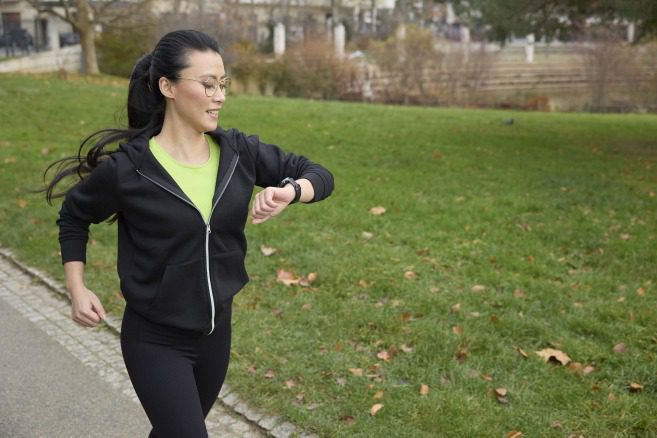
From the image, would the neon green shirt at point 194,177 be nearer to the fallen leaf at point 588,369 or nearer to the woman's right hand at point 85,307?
the woman's right hand at point 85,307

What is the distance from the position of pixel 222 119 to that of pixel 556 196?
770cm

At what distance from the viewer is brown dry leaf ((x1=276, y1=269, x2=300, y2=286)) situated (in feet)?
20.5

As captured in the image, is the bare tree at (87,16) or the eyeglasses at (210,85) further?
the bare tree at (87,16)

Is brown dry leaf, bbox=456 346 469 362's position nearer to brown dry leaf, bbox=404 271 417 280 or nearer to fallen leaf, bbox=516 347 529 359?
fallen leaf, bbox=516 347 529 359

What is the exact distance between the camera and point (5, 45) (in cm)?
3466

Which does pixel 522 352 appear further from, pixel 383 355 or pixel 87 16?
pixel 87 16

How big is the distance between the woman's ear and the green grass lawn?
72 cm

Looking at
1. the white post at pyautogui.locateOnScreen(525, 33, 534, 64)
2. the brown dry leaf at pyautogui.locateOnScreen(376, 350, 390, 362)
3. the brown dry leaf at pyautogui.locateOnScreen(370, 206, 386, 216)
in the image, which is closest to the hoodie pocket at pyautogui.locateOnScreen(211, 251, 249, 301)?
the brown dry leaf at pyautogui.locateOnScreen(376, 350, 390, 362)

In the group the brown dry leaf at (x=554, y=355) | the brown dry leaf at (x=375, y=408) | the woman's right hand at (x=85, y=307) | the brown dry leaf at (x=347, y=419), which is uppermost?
the woman's right hand at (x=85, y=307)

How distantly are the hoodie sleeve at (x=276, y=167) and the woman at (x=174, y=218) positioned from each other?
7 cm

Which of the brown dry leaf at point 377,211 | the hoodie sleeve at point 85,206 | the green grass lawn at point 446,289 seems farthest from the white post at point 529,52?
the hoodie sleeve at point 85,206

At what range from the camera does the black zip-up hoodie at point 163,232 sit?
2576 mm

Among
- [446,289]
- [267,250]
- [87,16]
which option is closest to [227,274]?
[446,289]

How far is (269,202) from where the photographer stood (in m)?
2.49
